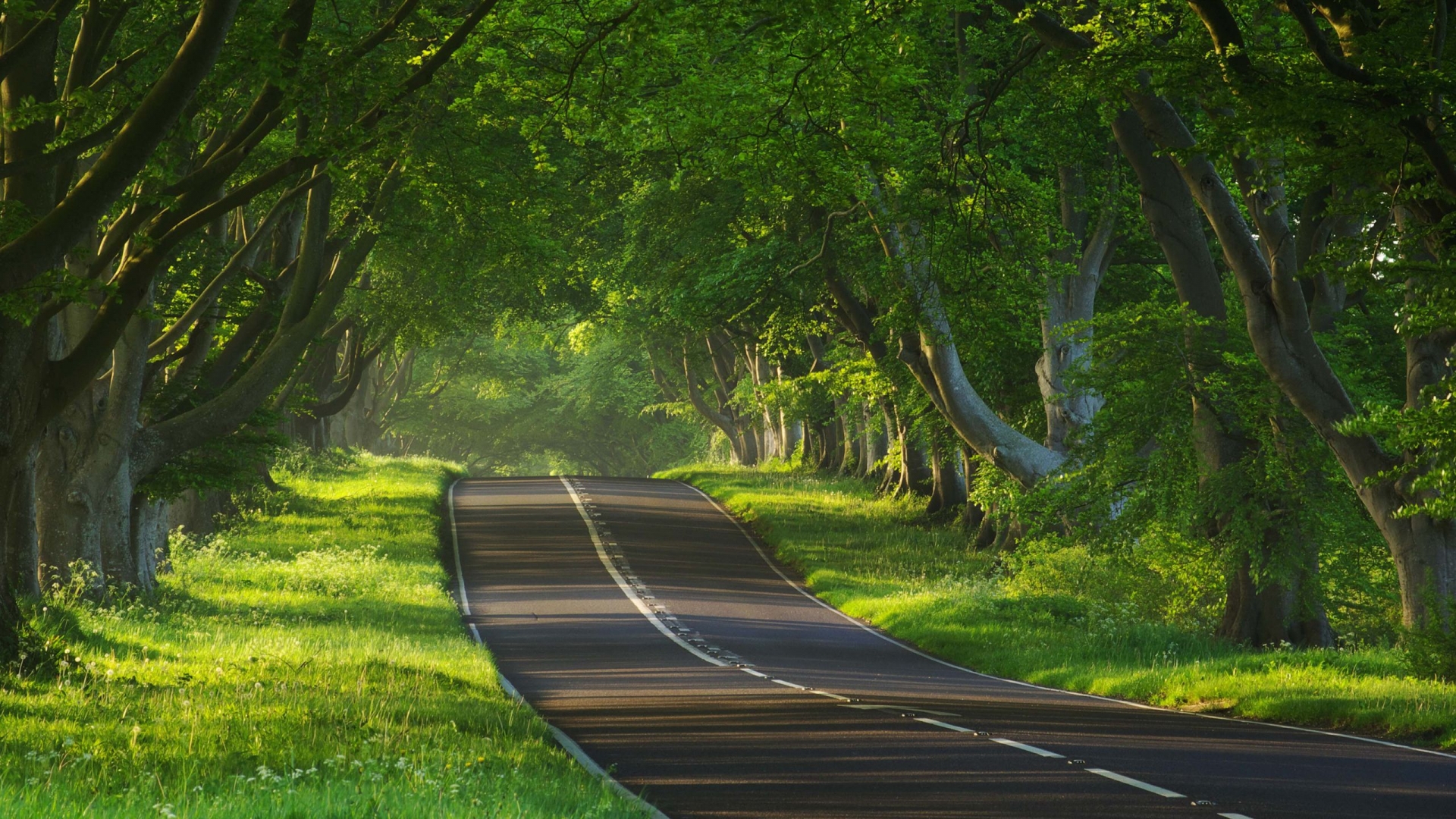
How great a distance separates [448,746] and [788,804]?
2316 mm

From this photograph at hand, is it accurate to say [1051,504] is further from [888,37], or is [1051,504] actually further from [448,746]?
[448,746]

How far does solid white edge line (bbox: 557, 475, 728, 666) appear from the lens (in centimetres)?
1906

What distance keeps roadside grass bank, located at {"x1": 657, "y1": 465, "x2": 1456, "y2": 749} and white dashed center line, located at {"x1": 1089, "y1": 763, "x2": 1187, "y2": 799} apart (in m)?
3.62

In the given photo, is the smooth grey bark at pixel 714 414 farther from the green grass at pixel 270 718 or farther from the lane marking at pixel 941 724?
the lane marking at pixel 941 724

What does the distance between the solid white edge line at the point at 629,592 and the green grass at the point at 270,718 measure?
2.93m

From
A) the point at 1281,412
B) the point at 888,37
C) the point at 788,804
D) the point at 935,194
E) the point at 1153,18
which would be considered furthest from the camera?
the point at 935,194

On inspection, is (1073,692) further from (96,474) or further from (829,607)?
(96,474)

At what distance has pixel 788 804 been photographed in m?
8.56

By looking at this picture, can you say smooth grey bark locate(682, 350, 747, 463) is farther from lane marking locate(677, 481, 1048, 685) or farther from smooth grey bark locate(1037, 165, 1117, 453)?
smooth grey bark locate(1037, 165, 1117, 453)

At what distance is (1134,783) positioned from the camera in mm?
9266

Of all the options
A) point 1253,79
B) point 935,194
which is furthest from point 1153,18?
point 935,194

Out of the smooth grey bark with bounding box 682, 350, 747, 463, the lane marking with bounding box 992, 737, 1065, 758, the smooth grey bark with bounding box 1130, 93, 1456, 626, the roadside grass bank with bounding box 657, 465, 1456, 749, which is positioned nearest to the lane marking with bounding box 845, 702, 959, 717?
the lane marking with bounding box 992, 737, 1065, 758

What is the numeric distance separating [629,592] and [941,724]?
1471cm

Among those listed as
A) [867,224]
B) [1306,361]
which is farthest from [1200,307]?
[867,224]
